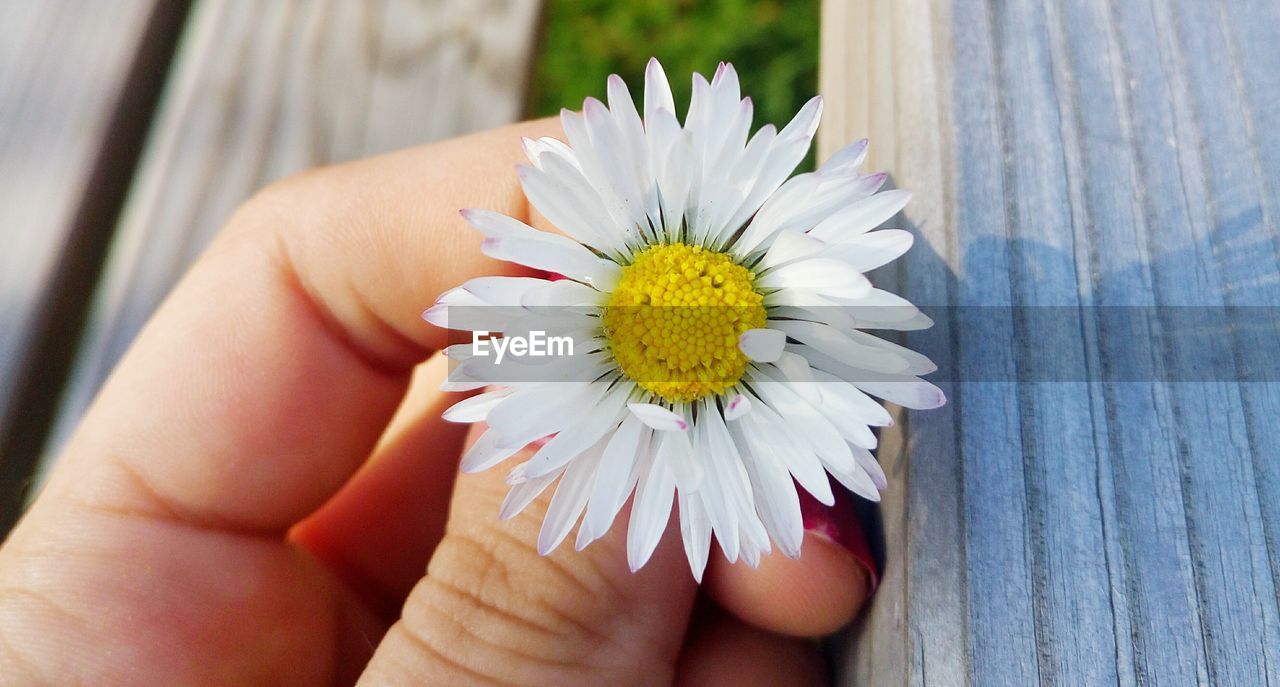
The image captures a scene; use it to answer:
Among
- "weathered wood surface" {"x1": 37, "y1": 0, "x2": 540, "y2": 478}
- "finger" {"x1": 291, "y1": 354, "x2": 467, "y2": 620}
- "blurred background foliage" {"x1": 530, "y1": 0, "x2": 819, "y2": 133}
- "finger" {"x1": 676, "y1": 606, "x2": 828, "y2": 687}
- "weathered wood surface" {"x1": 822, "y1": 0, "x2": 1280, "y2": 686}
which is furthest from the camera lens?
"blurred background foliage" {"x1": 530, "y1": 0, "x2": 819, "y2": 133}

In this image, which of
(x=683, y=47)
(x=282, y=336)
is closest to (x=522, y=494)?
(x=282, y=336)

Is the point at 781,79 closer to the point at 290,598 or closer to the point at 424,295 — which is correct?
the point at 424,295

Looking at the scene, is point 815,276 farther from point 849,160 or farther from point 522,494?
point 522,494

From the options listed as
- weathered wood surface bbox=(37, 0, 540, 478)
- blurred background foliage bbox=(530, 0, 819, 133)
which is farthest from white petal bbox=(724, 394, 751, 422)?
blurred background foliage bbox=(530, 0, 819, 133)

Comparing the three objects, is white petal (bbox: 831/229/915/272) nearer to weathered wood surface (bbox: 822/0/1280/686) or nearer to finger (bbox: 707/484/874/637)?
weathered wood surface (bbox: 822/0/1280/686)

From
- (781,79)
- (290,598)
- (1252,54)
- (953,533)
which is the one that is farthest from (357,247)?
(781,79)

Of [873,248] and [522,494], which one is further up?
[873,248]

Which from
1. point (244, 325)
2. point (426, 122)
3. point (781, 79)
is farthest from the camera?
point (781, 79)
